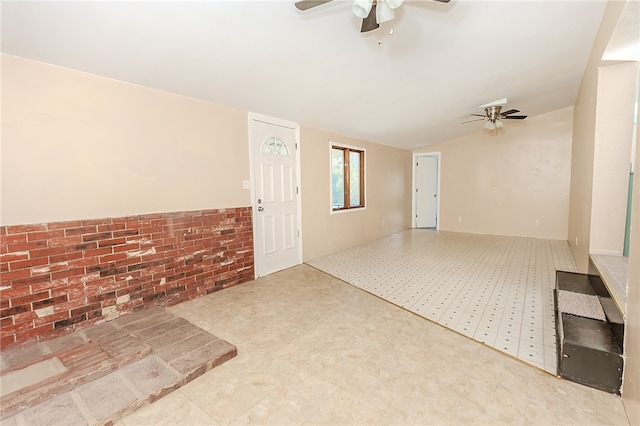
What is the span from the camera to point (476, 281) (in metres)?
3.67

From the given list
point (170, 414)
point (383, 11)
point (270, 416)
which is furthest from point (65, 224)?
point (383, 11)

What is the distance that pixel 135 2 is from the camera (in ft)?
5.67

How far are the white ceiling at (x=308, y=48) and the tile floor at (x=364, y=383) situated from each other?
231 cm

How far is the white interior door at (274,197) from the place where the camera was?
3834mm

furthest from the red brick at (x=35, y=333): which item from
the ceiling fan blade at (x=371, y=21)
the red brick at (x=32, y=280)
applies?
the ceiling fan blade at (x=371, y=21)

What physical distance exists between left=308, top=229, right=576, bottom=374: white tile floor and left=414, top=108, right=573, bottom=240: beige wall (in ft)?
1.91

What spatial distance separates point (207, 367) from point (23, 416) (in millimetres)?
922

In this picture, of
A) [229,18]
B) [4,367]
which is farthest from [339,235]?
[4,367]

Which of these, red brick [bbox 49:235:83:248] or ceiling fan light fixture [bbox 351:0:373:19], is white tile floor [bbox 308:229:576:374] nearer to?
ceiling fan light fixture [bbox 351:0:373:19]

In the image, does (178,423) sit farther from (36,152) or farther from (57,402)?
(36,152)

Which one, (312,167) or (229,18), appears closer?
(229,18)

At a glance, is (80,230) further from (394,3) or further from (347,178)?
(347,178)

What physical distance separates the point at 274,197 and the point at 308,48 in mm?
2100

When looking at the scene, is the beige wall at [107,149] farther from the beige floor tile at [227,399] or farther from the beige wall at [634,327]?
the beige wall at [634,327]
